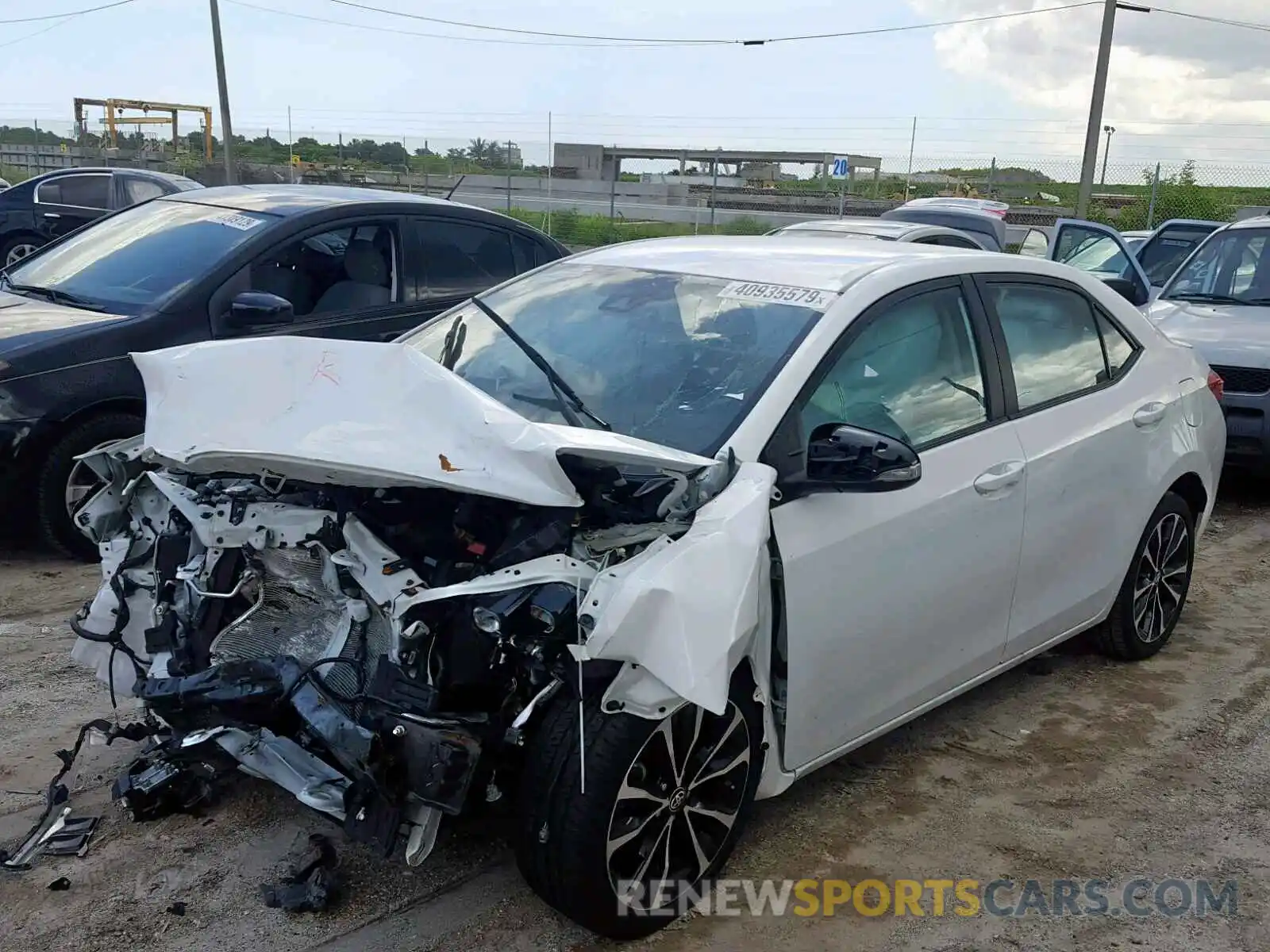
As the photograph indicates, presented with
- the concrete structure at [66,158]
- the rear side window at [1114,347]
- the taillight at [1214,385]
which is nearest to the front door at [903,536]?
the rear side window at [1114,347]

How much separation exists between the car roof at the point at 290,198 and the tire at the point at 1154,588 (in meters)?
4.14

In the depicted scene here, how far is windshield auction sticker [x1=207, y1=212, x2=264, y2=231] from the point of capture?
A: 6.25 metres

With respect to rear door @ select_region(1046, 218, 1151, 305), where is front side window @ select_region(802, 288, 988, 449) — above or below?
above

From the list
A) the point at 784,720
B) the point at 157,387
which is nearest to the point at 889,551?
the point at 784,720

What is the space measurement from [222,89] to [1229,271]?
2128 cm

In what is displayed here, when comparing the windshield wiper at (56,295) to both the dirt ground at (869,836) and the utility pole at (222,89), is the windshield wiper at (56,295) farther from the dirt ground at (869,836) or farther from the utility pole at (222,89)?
the utility pole at (222,89)

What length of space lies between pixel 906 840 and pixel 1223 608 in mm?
3111

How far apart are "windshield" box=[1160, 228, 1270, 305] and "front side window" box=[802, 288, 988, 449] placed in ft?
18.9

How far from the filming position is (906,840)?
361 cm

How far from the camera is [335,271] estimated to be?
6512 millimetres

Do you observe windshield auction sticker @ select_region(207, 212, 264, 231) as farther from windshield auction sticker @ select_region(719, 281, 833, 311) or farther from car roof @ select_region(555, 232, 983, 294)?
windshield auction sticker @ select_region(719, 281, 833, 311)

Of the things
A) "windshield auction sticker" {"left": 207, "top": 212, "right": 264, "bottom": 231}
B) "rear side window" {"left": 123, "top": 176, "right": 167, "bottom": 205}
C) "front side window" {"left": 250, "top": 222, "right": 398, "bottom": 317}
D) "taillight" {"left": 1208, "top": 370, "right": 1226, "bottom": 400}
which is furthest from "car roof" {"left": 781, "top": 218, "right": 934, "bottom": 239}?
"rear side window" {"left": 123, "top": 176, "right": 167, "bottom": 205}

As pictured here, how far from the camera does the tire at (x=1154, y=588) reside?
15.7 ft

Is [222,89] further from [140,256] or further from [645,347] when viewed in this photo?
[645,347]
